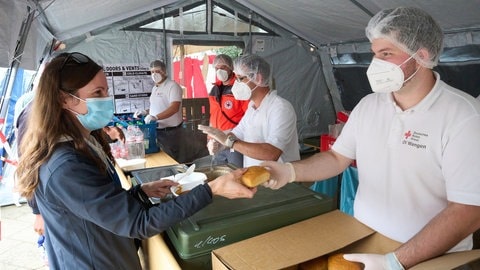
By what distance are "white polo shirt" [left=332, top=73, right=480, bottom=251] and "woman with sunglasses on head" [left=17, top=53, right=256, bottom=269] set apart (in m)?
0.59

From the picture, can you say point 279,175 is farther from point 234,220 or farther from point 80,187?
point 80,187

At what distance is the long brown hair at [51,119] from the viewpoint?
1023 mm

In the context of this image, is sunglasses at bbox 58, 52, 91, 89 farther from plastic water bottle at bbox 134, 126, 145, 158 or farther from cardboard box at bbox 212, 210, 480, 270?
plastic water bottle at bbox 134, 126, 145, 158

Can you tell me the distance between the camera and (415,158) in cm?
118

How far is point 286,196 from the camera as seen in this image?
134cm

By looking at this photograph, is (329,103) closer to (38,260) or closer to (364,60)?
(364,60)

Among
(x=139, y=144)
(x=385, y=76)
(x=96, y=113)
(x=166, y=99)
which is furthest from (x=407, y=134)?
(x=166, y=99)

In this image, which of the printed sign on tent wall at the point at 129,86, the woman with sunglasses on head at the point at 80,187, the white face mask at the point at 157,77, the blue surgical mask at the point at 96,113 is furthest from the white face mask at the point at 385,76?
the printed sign on tent wall at the point at 129,86

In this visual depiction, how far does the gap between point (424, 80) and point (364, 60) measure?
→ 3.91m

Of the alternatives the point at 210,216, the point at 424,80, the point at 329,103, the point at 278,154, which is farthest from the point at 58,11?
the point at 329,103

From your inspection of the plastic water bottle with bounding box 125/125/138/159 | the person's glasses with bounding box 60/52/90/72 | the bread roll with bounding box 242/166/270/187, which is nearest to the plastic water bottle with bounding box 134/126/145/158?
the plastic water bottle with bounding box 125/125/138/159

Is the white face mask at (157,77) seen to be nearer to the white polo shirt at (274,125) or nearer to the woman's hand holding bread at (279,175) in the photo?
the white polo shirt at (274,125)

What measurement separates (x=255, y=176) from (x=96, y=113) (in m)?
0.68

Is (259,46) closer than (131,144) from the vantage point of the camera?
No
